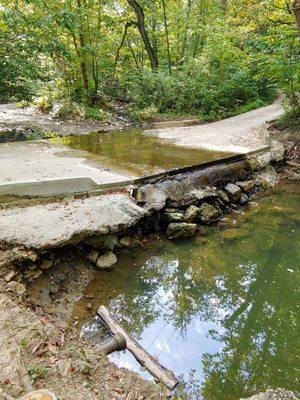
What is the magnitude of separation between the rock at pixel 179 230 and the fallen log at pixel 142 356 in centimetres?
191

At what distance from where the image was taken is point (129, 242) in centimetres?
468

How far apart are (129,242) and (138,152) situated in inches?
109

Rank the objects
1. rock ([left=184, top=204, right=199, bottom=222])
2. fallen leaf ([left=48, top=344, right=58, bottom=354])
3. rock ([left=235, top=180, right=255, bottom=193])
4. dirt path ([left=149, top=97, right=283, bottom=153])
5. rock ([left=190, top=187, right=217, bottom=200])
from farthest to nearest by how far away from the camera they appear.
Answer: dirt path ([left=149, top=97, right=283, bottom=153]) < rock ([left=235, top=180, right=255, bottom=193]) < rock ([left=190, top=187, right=217, bottom=200]) < rock ([left=184, top=204, right=199, bottom=222]) < fallen leaf ([left=48, top=344, right=58, bottom=354])

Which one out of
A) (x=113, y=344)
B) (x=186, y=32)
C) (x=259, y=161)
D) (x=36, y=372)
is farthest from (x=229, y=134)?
(x=186, y=32)

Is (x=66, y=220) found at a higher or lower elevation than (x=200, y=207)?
higher

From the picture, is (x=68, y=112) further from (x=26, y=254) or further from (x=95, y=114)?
(x=26, y=254)

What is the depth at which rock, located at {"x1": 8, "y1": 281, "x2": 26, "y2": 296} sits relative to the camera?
10.2 ft

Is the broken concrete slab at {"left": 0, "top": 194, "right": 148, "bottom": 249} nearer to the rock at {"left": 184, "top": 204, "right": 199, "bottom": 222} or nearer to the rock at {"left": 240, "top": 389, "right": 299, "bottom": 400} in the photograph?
the rock at {"left": 184, "top": 204, "right": 199, "bottom": 222}

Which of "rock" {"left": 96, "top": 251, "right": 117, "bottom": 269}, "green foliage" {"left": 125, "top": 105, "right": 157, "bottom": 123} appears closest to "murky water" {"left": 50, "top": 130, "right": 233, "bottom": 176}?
"rock" {"left": 96, "top": 251, "right": 117, "bottom": 269}

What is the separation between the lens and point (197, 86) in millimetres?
12039

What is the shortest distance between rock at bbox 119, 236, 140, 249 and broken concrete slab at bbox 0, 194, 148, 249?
403mm

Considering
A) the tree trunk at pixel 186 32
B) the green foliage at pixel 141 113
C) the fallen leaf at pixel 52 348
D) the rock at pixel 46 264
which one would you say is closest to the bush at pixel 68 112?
the green foliage at pixel 141 113

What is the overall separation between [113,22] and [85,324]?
11789 millimetres

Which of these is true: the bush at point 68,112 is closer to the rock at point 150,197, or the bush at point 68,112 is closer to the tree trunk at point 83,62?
the tree trunk at point 83,62
